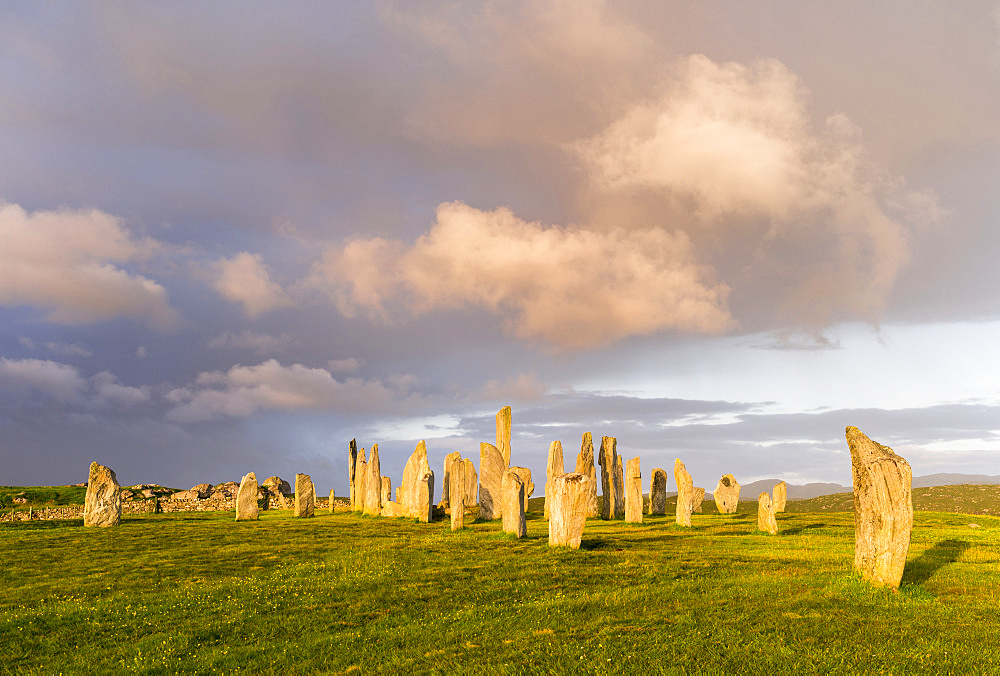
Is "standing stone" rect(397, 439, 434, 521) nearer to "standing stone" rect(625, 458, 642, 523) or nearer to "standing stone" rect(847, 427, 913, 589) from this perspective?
"standing stone" rect(625, 458, 642, 523)

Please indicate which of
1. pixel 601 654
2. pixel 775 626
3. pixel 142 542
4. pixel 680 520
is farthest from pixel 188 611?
pixel 680 520

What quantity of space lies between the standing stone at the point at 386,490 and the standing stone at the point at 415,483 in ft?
11.0

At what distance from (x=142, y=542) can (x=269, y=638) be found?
711 inches

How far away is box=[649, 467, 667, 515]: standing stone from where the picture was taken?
144 ft

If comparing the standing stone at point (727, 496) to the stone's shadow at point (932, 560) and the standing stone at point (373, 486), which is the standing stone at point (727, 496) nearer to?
the stone's shadow at point (932, 560)

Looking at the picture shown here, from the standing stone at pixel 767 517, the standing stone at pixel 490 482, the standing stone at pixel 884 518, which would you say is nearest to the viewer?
the standing stone at pixel 884 518

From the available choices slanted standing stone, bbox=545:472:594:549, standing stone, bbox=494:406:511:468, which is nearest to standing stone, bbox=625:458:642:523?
standing stone, bbox=494:406:511:468

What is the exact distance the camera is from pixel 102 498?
35875 mm

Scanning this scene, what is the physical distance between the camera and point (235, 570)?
2022 cm

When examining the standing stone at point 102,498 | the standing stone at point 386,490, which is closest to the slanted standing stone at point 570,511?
the standing stone at point 386,490

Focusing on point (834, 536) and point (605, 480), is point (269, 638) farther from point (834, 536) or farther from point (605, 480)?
point (605, 480)

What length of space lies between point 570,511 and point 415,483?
16962 mm

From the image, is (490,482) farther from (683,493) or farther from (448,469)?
(683,493)

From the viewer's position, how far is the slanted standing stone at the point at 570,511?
22188mm
